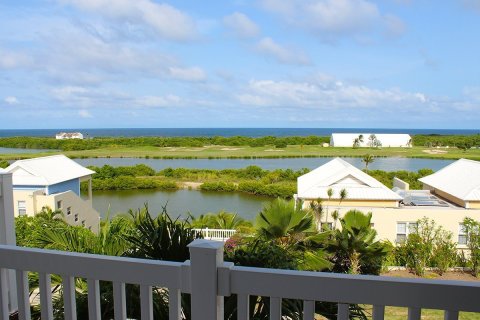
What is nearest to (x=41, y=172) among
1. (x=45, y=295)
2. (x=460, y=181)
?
(x=45, y=295)

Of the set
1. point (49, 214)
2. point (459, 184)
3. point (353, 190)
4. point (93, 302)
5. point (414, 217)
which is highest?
point (93, 302)

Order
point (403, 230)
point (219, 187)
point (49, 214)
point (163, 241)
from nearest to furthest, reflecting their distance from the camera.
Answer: point (163, 241), point (49, 214), point (403, 230), point (219, 187)

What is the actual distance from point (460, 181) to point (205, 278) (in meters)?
17.6

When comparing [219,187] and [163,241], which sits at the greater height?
[163,241]

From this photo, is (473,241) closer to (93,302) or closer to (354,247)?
(354,247)

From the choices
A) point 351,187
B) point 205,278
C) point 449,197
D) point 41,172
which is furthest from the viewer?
point 449,197

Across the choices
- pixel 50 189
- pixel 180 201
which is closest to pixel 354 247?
pixel 50 189

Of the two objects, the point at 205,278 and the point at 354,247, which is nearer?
the point at 205,278

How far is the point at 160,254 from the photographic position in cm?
345

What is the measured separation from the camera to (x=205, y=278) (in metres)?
1.55

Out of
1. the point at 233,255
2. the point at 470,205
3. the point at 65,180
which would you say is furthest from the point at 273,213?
the point at 65,180

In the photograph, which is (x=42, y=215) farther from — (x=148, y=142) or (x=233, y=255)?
(x=148, y=142)

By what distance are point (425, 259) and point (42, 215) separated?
11494mm

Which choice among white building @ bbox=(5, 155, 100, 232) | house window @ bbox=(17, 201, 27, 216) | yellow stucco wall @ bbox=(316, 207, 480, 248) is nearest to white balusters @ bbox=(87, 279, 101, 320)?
yellow stucco wall @ bbox=(316, 207, 480, 248)
